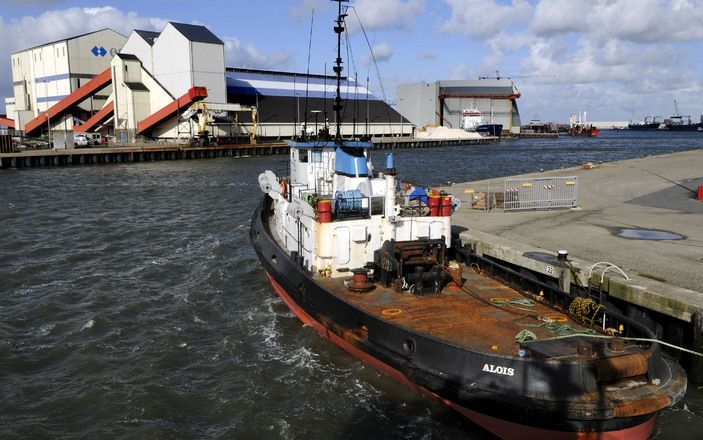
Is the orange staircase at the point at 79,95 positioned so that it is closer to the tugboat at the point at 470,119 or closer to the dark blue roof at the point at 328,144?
the dark blue roof at the point at 328,144

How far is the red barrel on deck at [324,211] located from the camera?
11922 millimetres

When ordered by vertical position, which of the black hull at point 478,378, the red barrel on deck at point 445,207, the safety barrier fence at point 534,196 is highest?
the red barrel on deck at point 445,207

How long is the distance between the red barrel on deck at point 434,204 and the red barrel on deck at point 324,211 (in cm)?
246

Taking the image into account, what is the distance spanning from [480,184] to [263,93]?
2530 inches

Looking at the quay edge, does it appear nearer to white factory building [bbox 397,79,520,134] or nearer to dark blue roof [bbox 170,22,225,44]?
dark blue roof [bbox 170,22,225,44]

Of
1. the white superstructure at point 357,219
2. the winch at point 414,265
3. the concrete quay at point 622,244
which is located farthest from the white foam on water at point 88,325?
the concrete quay at point 622,244

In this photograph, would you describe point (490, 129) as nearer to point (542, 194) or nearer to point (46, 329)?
point (542, 194)

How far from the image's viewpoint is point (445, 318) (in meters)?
9.88

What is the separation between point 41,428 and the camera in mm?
9727

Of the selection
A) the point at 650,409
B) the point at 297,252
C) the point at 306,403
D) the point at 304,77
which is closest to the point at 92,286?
the point at 297,252

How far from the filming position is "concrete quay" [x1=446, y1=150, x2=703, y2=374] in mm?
10688

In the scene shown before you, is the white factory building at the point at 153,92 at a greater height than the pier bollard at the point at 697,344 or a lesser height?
greater

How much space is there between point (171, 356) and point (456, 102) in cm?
13766

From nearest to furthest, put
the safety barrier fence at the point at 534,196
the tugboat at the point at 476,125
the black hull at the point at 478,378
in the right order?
the black hull at the point at 478,378, the safety barrier fence at the point at 534,196, the tugboat at the point at 476,125
